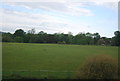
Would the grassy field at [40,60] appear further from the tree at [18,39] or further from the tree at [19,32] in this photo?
the tree at [19,32]

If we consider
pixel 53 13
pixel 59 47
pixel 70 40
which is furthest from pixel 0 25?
pixel 70 40

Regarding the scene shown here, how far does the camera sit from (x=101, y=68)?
3.31 m

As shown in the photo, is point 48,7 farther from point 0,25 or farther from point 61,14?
point 0,25

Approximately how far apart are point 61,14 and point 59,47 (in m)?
2.65

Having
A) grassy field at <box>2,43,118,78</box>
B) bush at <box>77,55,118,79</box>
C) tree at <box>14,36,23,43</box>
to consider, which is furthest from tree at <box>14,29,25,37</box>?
bush at <box>77,55,118,79</box>

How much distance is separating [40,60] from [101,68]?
2.68 metres

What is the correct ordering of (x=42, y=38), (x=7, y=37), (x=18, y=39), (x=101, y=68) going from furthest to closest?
1. (x=42, y=38)
2. (x=18, y=39)
3. (x=7, y=37)
4. (x=101, y=68)

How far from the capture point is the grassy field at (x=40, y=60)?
3771 millimetres

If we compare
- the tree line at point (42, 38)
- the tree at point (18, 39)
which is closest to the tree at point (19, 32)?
the tree line at point (42, 38)

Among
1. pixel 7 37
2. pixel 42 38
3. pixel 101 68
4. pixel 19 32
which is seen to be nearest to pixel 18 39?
pixel 19 32

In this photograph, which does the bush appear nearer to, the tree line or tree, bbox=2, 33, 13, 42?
the tree line

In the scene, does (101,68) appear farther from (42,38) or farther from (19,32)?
(42,38)

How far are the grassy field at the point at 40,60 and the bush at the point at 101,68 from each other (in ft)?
1.40

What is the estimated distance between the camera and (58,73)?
3.85m
